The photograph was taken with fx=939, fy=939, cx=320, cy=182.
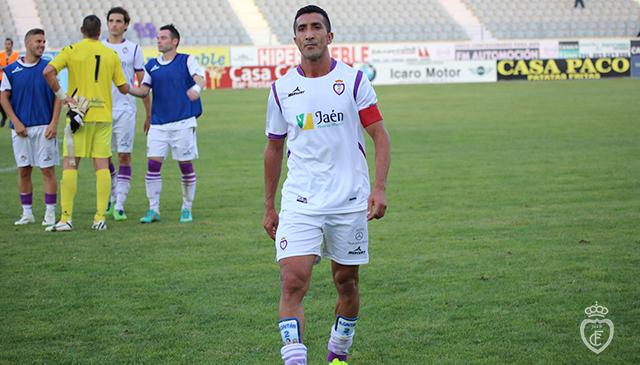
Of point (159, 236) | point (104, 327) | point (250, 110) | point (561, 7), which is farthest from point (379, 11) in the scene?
point (104, 327)

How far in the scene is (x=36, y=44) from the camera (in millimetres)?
10852

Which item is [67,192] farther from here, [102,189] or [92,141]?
[92,141]

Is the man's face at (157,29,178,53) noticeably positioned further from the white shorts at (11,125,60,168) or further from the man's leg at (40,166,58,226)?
the man's leg at (40,166,58,226)

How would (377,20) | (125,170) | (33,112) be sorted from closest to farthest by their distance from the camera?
1. (33,112)
2. (125,170)
3. (377,20)

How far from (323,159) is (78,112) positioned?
18.9 ft

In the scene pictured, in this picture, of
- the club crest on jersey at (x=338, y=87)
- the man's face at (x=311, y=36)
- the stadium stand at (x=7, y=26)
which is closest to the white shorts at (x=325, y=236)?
the club crest on jersey at (x=338, y=87)

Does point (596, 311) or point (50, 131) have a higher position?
point (50, 131)

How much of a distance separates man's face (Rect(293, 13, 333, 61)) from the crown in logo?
276 centimetres

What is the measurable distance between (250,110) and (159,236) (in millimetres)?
20705

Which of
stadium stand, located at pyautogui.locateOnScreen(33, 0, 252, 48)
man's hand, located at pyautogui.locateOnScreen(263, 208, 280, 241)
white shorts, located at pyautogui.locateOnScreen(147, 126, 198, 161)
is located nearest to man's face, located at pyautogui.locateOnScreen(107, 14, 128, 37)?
white shorts, located at pyautogui.locateOnScreen(147, 126, 198, 161)

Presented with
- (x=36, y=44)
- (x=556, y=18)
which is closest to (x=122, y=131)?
(x=36, y=44)

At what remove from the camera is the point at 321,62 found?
5414mm

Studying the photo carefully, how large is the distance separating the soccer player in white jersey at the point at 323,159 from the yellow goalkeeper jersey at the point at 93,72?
561cm

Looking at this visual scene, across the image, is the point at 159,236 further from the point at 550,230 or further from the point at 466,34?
the point at 466,34
